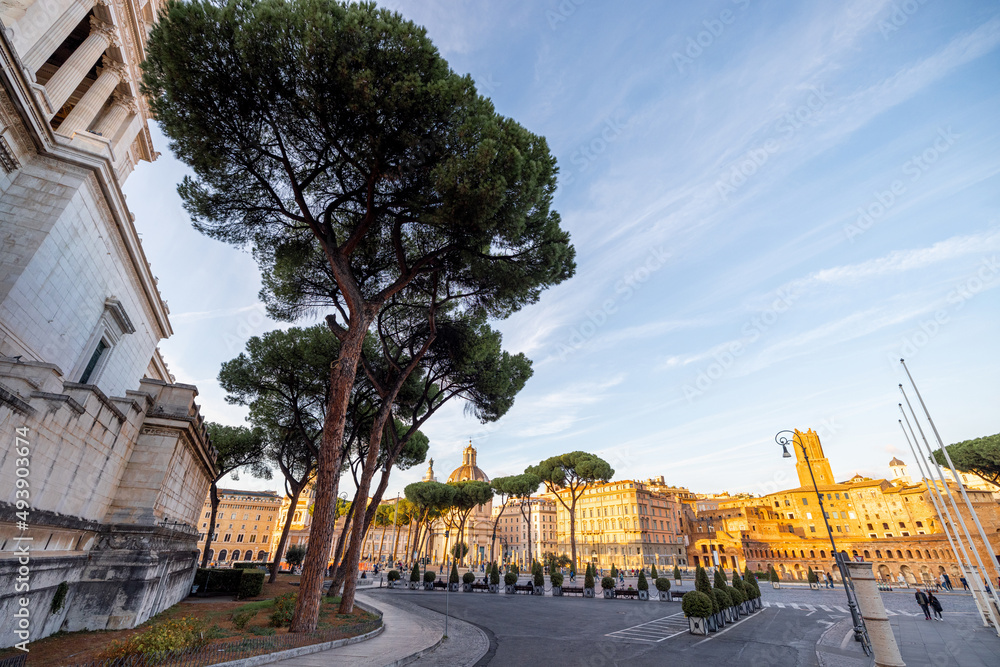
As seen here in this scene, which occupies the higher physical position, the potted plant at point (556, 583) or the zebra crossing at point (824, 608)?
the potted plant at point (556, 583)

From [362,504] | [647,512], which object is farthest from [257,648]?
[647,512]

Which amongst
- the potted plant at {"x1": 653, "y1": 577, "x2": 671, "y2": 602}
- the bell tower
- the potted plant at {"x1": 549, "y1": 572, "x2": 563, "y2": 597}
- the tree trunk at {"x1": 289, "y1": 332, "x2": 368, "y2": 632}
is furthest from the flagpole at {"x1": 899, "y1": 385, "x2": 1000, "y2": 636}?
the bell tower

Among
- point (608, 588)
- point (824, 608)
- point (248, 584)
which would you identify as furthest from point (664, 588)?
point (248, 584)

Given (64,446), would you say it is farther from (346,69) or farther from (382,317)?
(382,317)

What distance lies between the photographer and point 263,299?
16641mm

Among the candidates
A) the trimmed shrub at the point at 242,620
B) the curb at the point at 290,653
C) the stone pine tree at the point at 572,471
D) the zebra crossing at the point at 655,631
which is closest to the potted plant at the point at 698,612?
the zebra crossing at the point at 655,631

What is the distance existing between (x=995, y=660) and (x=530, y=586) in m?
22.6

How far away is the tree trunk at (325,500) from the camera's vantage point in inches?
370

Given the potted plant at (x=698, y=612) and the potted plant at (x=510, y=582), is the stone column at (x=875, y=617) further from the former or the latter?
the potted plant at (x=510, y=582)

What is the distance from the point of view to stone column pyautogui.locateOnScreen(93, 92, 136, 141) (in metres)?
20.3

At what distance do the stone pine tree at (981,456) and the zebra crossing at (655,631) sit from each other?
139 feet

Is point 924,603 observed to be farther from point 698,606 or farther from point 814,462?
point 814,462

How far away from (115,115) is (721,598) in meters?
33.9

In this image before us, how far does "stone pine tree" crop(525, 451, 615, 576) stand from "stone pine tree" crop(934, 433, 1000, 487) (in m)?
31.5
